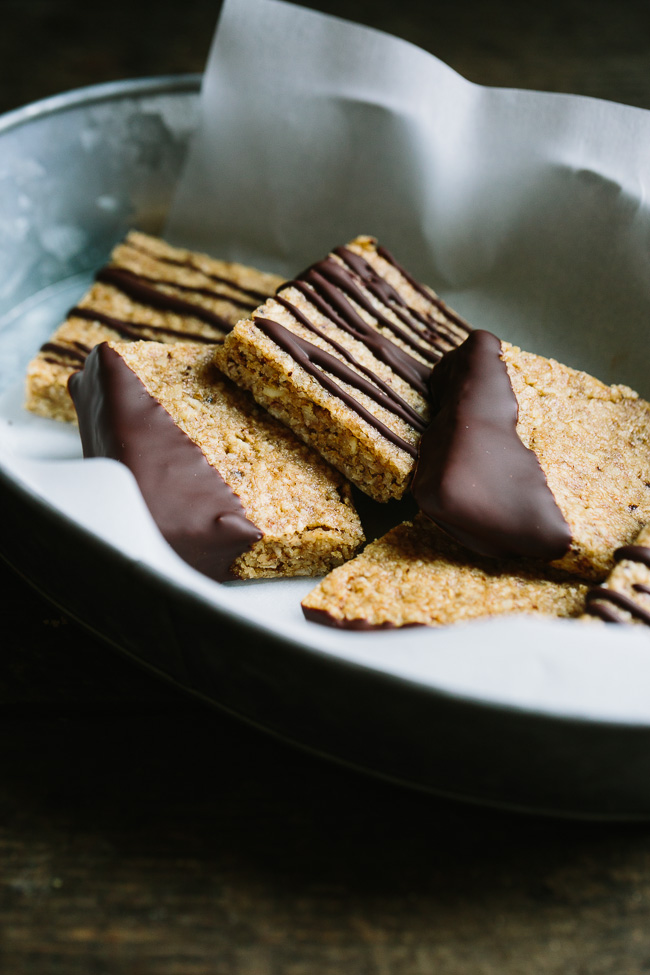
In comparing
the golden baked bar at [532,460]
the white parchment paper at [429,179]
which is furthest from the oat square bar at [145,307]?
the golden baked bar at [532,460]

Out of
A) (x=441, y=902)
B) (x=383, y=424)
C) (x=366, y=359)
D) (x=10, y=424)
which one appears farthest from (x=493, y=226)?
(x=441, y=902)

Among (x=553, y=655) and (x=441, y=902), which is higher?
(x=553, y=655)

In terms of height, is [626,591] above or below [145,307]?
below

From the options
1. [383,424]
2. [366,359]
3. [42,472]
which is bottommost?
[42,472]

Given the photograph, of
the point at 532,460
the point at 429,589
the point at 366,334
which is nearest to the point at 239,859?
the point at 429,589

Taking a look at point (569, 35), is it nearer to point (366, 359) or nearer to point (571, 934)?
point (366, 359)

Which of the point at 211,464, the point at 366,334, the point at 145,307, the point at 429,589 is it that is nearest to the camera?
the point at 429,589

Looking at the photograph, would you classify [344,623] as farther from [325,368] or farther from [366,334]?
[366,334]
